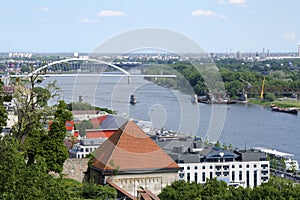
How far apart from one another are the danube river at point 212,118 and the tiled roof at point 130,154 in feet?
20.8

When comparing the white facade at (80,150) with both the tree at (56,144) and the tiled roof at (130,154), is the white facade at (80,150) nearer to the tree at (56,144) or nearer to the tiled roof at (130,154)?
the tiled roof at (130,154)

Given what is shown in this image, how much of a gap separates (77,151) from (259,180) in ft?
11.2

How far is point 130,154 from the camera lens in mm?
7273

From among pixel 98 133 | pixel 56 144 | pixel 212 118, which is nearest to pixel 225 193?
pixel 56 144

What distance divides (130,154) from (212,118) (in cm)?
1429

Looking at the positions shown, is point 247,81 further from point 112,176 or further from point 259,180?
point 112,176

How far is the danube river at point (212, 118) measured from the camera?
1582 cm

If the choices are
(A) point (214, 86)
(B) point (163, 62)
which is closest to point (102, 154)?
(A) point (214, 86)

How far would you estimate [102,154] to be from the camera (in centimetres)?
752

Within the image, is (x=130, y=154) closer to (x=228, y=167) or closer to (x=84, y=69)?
(x=228, y=167)

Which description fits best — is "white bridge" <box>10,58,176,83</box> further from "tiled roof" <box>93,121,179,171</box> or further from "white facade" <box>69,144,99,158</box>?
"tiled roof" <box>93,121,179,171</box>

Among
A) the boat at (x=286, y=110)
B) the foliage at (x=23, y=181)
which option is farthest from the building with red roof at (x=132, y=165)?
the boat at (x=286, y=110)

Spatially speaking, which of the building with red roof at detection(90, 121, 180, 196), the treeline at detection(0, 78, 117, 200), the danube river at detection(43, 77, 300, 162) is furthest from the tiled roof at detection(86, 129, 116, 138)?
the treeline at detection(0, 78, 117, 200)

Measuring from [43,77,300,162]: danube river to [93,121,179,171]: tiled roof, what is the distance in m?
6.33
